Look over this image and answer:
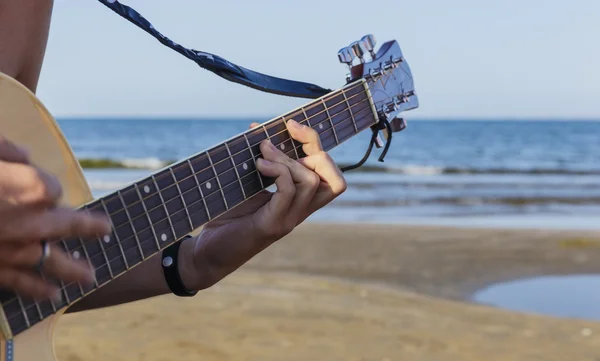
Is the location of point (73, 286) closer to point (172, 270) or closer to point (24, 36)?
point (172, 270)

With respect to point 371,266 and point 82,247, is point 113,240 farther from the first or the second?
point 371,266

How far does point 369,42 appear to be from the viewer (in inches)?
85.5

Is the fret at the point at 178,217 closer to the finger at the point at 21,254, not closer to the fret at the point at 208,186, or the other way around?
the fret at the point at 208,186

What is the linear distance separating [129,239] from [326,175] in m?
0.52

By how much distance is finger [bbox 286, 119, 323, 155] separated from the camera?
195 cm

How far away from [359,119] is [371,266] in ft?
22.9

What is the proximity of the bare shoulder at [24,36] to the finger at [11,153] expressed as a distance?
73 cm

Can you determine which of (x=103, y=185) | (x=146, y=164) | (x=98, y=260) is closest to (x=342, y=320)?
(x=98, y=260)

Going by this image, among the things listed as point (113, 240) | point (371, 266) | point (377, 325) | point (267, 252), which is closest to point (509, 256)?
point (371, 266)

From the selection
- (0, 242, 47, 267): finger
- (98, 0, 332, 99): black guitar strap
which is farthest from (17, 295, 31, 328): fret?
(98, 0, 332, 99): black guitar strap

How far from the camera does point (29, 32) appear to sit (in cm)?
192

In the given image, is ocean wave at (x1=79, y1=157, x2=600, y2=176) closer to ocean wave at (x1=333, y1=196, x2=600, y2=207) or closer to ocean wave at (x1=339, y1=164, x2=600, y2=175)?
ocean wave at (x1=339, y1=164, x2=600, y2=175)

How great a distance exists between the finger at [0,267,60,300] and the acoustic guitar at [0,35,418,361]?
0.19 feet

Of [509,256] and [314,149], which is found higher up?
[314,149]
